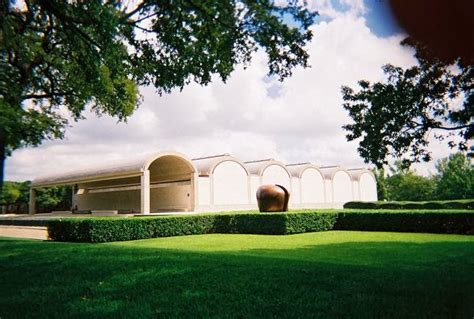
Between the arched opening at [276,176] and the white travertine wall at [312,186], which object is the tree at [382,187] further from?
the arched opening at [276,176]

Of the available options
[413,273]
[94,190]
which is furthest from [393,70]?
[94,190]

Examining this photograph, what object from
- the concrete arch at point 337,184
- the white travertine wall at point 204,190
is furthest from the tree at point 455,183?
the white travertine wall at point 204,190

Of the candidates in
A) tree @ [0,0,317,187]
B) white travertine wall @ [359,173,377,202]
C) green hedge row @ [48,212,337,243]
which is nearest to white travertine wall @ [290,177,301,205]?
white travertine wall @ [359,173,377,202]

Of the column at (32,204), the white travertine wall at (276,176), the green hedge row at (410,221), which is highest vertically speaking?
the white travertine wall at (276,176)

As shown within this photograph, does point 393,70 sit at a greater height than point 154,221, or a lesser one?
greater

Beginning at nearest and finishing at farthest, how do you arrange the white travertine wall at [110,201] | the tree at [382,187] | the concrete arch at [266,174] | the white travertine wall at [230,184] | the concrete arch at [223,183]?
the concrete arch at [223,183] < the white travertine wall at [230,184] < the concrete arch at [266,174] < the white travertine wall at [110,201] < the tree at [382,187]

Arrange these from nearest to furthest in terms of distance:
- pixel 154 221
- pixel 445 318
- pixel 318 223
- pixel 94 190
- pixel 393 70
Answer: pixel 445 318 → pixel 393 70 → pixel 154 221 → pixel 318 223 → pixel 94 190

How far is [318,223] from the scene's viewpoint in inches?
841

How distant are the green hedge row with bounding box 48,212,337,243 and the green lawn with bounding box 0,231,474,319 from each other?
711cm

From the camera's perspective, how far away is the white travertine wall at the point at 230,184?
3728cm

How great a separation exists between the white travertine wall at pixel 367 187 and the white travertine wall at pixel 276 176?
17023mm

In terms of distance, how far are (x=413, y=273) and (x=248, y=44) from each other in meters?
5.44

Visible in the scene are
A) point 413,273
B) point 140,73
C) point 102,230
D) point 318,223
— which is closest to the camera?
point 413,273

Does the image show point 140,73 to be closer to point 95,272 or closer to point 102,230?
point 95,272
